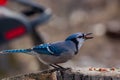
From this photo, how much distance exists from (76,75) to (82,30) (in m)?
6.18

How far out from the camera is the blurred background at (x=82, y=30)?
8398 millimetres

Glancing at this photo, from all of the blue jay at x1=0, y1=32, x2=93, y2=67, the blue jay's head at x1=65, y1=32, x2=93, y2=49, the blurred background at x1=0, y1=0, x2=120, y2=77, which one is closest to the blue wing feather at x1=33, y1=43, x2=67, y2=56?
the blue jay at x1=0, y1=32, x2=93, y2=67

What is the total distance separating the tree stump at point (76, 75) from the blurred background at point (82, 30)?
3.68 metres

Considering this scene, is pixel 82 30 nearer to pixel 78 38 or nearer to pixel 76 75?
pixel 78 38

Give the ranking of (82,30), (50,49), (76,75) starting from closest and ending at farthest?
1. (76,75)
2. (50,49)
3. (82,30)

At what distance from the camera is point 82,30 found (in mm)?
9992

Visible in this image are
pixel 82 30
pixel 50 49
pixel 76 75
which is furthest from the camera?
pixel 82 30

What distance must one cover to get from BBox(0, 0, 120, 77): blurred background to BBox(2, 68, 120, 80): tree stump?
3.68m

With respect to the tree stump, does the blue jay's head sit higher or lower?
higher

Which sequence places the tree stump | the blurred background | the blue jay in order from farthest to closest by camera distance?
the blurred background
the blue jay
the tree stump

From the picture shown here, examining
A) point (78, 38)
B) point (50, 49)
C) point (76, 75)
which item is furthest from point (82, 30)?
point (76, 75)

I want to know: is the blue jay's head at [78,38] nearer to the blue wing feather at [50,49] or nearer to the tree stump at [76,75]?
the blue wing feather at [50,49]

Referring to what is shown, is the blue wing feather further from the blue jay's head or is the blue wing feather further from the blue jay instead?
the blue jay's head

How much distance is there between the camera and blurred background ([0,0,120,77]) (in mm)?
8398
